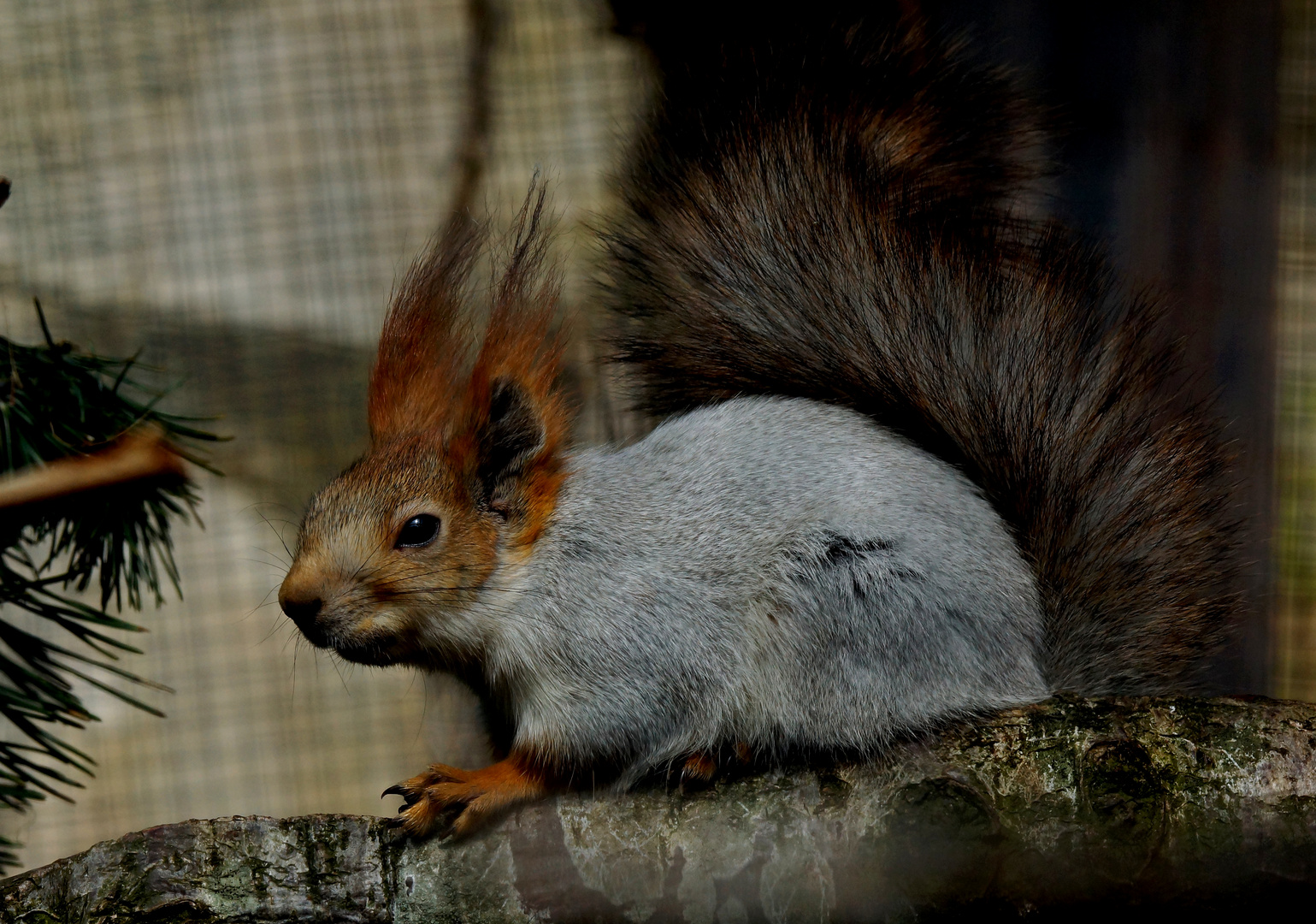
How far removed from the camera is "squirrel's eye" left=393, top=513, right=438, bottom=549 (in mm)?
968

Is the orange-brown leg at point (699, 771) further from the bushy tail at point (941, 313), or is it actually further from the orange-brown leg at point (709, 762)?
the bushy tail at point (941, 313)

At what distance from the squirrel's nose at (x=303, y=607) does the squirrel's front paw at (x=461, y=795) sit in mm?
160

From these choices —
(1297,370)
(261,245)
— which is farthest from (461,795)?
(261,245)

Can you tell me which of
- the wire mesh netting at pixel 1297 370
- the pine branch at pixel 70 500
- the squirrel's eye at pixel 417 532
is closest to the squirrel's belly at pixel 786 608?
the squirrel's eye at pixel 417 532

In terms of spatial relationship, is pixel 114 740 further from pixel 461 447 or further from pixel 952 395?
pixel 952 395

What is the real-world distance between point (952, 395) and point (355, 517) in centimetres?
59

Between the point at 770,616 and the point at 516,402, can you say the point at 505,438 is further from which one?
the point at 770,616

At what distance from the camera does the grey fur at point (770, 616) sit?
3.06 ft

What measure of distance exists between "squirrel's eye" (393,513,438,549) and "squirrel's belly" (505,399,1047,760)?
0.10 metres

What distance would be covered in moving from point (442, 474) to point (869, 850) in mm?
499

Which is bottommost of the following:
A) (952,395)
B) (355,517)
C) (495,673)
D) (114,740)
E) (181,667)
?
(114,740)

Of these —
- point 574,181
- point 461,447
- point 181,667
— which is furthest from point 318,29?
point 461,447

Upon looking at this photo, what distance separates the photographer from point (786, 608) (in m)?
0.95

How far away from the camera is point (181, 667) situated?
2314 mm
